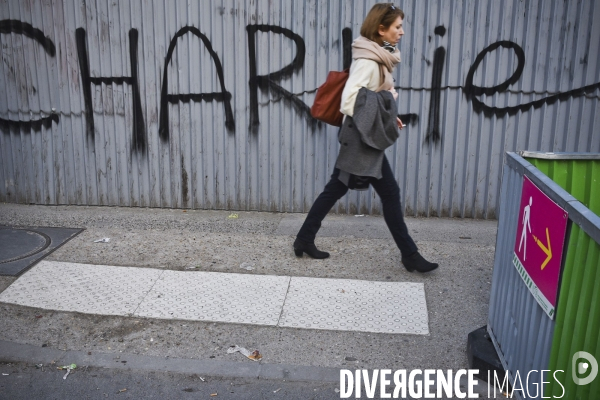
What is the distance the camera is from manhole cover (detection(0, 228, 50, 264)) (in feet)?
18.0

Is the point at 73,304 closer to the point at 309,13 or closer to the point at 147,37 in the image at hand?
the point at 147,37

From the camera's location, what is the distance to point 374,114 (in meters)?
4.63

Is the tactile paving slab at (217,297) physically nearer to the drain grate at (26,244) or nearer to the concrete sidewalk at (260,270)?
the concrete sidewalk at (260,270)

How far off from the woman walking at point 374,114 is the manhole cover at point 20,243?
2845 millimetres

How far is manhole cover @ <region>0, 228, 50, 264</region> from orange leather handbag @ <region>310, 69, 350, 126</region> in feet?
9.31

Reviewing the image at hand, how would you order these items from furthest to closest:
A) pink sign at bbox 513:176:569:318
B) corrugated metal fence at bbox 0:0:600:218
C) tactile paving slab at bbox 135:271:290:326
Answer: corrugated metal fence at bbox 0:0:600:218
tactile paving slab at bbox 135:271:290:326
pink sign at bbox 513:176:569:318

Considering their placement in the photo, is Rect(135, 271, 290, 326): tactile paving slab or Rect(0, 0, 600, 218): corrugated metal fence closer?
Rect(135, 271, 290, 326): tactile paving slab

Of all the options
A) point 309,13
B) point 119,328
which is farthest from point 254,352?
point 309,13

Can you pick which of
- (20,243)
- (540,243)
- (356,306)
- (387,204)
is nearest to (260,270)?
(356,306)

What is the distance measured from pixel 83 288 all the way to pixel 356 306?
6.96 feet

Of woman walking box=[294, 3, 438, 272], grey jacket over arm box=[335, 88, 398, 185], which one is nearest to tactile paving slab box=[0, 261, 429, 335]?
woman walking box=[294, 3, 438, 272]

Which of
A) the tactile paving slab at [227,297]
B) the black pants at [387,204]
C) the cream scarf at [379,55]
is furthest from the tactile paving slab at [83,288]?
the cream scarf at [379,55]

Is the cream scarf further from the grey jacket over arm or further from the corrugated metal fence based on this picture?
the corrugated metal fence

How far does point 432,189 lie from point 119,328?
3.49 m
